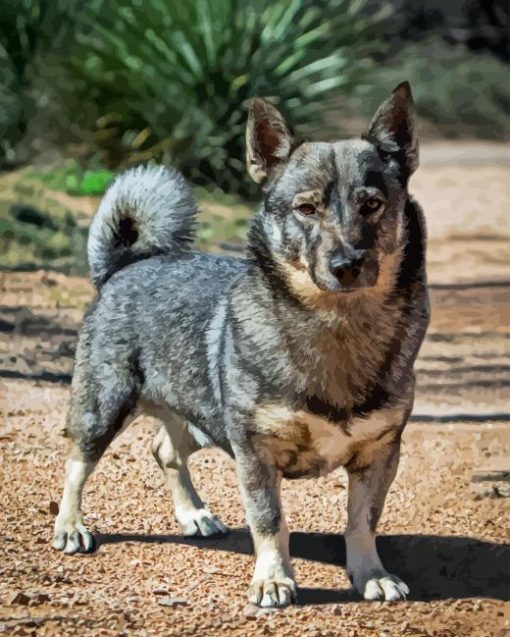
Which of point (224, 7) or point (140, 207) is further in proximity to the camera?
point (224, 7)

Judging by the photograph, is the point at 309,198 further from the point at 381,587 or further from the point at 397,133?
the point at 381,587

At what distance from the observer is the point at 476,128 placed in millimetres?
20312

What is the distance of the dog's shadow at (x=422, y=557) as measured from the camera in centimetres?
521

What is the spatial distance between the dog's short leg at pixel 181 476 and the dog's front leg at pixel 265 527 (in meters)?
0.63

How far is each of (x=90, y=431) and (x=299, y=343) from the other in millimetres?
1059

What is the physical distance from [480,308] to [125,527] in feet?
16.1

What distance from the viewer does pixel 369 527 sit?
5078 millimetres

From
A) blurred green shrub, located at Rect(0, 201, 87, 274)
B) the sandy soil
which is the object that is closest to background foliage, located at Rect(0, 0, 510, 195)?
blurred green shrub, located at Rect(0, 201, 87, 274)

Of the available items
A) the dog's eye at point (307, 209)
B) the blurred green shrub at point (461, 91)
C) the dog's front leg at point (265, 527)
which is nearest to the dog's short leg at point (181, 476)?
the dog's front leg at point (265, 527)

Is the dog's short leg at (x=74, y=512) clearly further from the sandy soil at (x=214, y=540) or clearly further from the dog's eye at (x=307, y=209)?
the dog's eye at (x=307, y=209)

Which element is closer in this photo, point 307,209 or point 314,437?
point 307,209

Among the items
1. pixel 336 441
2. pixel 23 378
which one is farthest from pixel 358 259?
pixel 23 378

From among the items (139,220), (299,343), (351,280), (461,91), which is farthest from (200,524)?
(461,91)

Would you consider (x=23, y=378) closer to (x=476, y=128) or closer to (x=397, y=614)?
(x=397, y=614)
